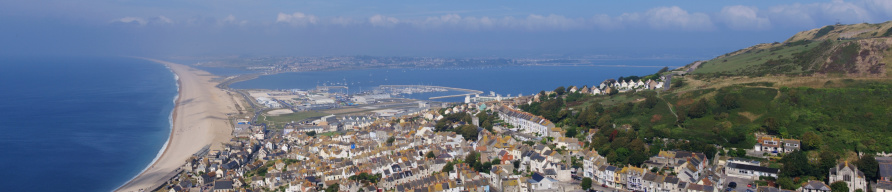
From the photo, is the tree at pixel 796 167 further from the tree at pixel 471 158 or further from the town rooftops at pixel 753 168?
the tree at pixel 471 158

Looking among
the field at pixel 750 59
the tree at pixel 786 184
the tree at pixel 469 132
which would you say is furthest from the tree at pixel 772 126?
the field at pixel 750 59

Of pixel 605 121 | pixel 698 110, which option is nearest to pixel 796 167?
pixel 698 110

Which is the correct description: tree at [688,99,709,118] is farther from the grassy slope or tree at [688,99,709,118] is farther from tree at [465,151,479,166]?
tree at [465,151,479,166]

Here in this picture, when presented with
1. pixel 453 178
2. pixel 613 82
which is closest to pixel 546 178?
pixel 453 178

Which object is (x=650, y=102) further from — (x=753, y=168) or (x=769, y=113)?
(x=753, y=168)

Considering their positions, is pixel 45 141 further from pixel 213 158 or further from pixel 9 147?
pixel 213 158

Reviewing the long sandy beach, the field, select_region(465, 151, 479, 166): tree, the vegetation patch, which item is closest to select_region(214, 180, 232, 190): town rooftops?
the long sandy beach
